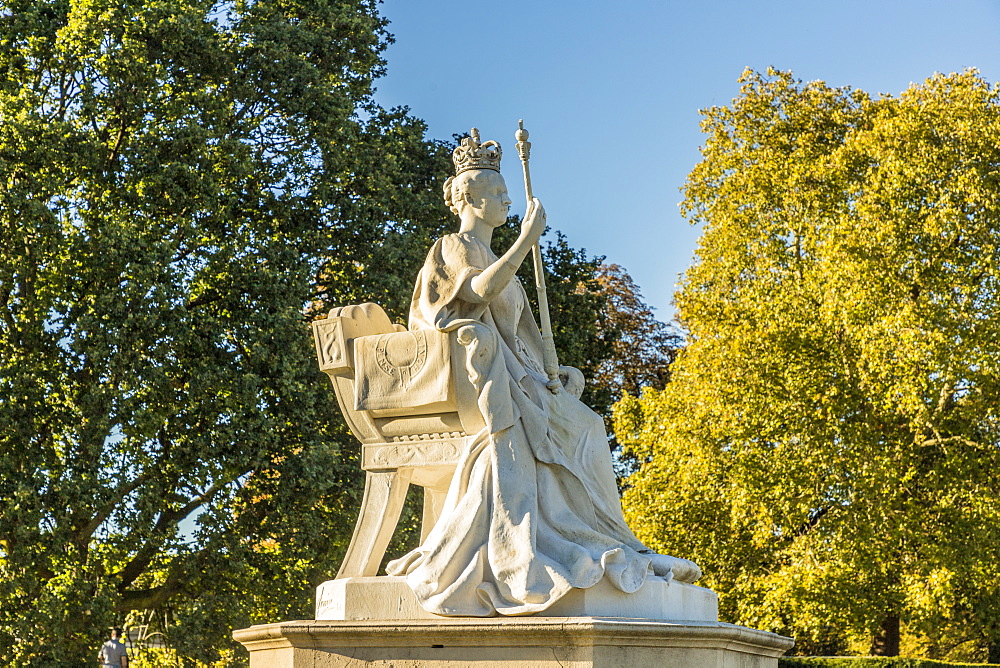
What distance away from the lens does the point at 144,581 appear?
17.4 m

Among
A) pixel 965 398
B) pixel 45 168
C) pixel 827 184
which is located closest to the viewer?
pixel 45 168

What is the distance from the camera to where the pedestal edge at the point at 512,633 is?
5680 mm

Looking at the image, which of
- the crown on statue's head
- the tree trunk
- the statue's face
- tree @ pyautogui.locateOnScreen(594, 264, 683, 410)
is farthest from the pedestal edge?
tree @ pyautogui.locateOnScreen(594, 264, 683, 410)

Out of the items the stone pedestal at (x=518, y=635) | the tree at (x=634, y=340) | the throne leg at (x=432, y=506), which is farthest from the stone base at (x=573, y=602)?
the tree at (x=634, y=340)

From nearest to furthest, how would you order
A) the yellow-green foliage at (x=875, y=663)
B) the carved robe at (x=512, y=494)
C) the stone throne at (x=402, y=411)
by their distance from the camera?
the carved robe at (x=512, y=494) → the stone throne at (x=402, y=411) → the yellow-green foliage at (x=875, y=663)

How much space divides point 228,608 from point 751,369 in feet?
26.1

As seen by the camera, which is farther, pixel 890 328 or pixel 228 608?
pixel 890 328

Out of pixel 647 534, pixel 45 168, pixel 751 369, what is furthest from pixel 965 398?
pixel 45 168

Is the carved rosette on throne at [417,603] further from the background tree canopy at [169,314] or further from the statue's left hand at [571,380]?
the background tree canopy at [169,314]

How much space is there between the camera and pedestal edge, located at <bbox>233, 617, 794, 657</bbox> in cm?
568

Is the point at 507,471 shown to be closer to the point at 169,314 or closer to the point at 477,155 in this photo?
the point at 477,155

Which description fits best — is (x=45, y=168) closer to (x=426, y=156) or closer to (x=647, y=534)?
(x=426, y=156)

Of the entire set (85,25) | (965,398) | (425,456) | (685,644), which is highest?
(85,25)

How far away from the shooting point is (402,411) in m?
6.83
